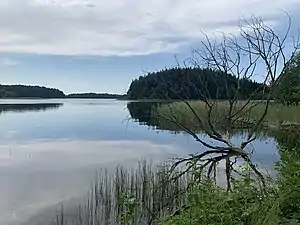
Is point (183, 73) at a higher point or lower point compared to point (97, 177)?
higher

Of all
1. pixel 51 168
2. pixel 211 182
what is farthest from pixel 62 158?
pixel 211 182

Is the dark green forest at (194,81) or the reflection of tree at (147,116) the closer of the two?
the dark green forest at (194,81)

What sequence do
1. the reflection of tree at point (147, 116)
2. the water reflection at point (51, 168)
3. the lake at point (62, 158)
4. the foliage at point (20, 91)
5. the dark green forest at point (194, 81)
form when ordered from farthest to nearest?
the foliage at point (20, 91) → the reflection of tree at point (147, 116) → the lake at point (62, 158) → the water reflection at point (51, 168) → the dark green forest at point (194, 81)

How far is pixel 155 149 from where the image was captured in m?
15.6

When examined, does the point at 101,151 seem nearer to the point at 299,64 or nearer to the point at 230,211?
the point at 299,64

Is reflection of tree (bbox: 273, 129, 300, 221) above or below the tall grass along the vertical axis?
above

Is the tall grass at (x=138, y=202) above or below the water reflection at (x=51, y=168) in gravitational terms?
above

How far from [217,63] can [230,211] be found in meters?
4.00

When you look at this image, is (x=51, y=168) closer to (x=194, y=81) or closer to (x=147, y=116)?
(x=194, y=81)

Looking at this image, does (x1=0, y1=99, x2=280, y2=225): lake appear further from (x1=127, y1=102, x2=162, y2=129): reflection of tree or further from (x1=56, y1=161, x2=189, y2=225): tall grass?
(x1=127, y1=102, x2=162, y2=129): reflection of tree

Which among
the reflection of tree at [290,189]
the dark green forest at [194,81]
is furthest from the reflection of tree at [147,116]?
the reflection of tree at [290,189]

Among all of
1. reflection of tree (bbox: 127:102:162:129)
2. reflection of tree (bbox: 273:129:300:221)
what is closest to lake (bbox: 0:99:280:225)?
reflection of tree (bbox: 127:102:162:129)

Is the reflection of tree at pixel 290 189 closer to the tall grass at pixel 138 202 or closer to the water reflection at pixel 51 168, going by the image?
the tall grass at pixel 138 202

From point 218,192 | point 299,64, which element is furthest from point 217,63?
point 299,64
